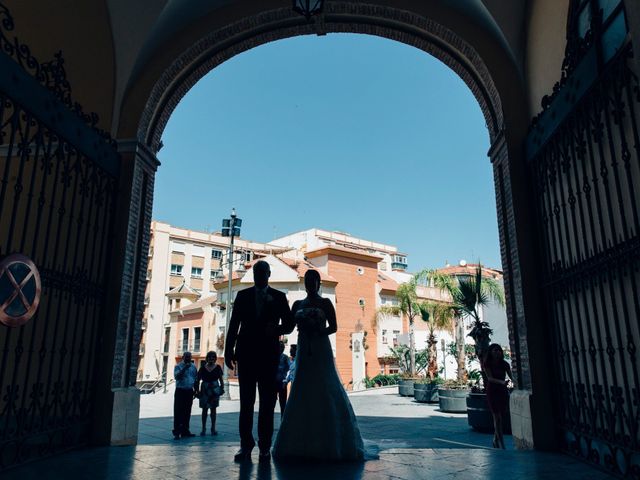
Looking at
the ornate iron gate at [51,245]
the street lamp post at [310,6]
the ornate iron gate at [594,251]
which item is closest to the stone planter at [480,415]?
the ornate iron gate at [594,251]

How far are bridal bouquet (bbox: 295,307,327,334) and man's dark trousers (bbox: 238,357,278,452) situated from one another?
0.45m

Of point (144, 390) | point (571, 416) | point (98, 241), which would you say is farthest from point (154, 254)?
point (571, 416)

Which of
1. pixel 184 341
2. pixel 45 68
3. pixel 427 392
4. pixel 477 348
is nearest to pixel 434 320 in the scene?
pixel 427 392

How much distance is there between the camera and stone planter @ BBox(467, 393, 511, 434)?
10.1 metres

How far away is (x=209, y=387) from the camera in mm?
10055

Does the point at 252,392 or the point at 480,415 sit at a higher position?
the point at 252,392

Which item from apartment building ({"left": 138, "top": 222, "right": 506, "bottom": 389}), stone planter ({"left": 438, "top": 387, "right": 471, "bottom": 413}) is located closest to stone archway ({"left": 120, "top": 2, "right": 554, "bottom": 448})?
stone planter ({"left": 438, "top": 387, "right": 471, "bottom": 413})

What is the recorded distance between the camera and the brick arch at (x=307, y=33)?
7.07 metres

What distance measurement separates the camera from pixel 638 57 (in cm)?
303

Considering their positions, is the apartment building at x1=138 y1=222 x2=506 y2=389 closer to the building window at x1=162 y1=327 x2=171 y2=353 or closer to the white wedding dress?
the building window at x1=162 y1=327 x2=171 y2=353

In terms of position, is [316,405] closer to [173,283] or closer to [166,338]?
[166,338]

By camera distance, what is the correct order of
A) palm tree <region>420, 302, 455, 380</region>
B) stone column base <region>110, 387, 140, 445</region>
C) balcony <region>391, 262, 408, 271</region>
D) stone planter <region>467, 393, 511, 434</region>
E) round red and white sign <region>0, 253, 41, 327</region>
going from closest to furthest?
round red and white sign <region>0, 253, 41, 327</region> < stone column base <region>110, 387, 140, 445</region> < stone planter <region>467, 393, 511, 434</region> < palm tree <region>420, 302, 455, 380</region> < balcony <region>391, 262, 408, 271</region>

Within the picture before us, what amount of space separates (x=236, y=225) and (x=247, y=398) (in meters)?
19.9

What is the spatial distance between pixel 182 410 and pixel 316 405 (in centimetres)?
564
